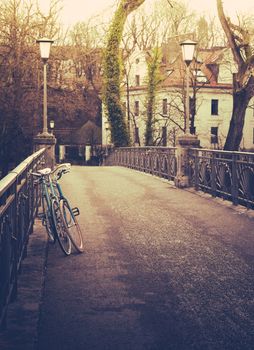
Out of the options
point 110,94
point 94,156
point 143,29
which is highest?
point 143,29

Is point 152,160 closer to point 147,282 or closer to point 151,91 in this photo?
point 147,282

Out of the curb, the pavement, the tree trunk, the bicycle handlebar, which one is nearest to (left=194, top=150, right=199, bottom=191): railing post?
the pavement

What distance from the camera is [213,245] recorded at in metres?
8.16

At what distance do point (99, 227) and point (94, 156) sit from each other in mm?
48546

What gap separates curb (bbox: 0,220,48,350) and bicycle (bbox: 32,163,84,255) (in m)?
0.28

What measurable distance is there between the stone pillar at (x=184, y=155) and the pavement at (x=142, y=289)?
19.8 feet

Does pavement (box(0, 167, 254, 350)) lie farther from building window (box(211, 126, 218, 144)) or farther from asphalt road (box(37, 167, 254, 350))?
building window (box(211, 126, 218, 144))

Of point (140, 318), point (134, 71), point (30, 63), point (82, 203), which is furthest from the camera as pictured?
point (134, 71)

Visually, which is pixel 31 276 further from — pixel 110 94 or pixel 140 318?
pixel 110 94

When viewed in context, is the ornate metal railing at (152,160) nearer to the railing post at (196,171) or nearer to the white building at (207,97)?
the railing post at (196,171)

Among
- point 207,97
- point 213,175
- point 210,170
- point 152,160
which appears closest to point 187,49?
point 210,170

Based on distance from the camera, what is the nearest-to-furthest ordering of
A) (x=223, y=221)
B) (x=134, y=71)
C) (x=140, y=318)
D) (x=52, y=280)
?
1. (x=140, y=318)
2. (x=52, y=280)
3. (x=223, y=221)
4. (x=134, y=71)

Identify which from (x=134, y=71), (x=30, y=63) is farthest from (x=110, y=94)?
(x=134, y=71)

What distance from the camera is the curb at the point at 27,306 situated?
440 cm
